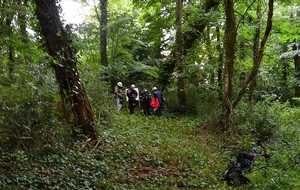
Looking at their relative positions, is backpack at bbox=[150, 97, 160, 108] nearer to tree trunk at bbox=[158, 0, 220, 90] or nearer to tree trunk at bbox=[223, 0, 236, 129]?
tree trunk at bbox=[158, 0, 220, 90]

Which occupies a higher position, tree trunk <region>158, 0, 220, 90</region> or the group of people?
tree trunk <region>158, 0, 220, 90</region>

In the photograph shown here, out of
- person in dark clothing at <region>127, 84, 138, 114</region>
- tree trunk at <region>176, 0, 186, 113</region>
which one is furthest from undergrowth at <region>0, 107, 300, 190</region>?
tree trunk at <region>176, 0, 186, 113</region>

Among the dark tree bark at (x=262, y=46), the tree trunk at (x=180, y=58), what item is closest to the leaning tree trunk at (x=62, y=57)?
the dark tree bark at (x=262, y=46)

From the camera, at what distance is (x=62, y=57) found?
779 centimetres

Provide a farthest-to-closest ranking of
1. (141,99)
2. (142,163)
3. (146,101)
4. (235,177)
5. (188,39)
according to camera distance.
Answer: (188,39), (141,99), (146,101), (142,163), (235,177)

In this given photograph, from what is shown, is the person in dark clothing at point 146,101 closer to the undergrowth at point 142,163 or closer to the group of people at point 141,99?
the group of people at point 141,99

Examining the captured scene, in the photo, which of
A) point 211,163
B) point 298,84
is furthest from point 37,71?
point 298,84

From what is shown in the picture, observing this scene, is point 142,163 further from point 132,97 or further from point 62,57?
point 132,97

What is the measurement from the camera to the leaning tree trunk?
782 centimetres

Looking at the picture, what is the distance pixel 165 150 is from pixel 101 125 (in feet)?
8.91

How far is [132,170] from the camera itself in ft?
25.0

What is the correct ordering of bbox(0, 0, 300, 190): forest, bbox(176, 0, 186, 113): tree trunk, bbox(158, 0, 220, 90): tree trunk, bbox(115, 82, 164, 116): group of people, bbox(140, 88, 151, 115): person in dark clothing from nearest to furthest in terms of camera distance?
1. bbox(0, 0, 300, 190): forest
2. bbox(176, 0, 186, 113): tree trunk
3. bbox(115, 82, 164, 116): group of people
4. bbox(140, 88, 151, 115): person in dark clothing
5. bbox(158, 0, 220, 90): tree trunk

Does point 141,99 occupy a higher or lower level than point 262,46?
lower

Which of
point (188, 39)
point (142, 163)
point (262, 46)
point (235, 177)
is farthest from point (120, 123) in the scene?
point (188, 39)
